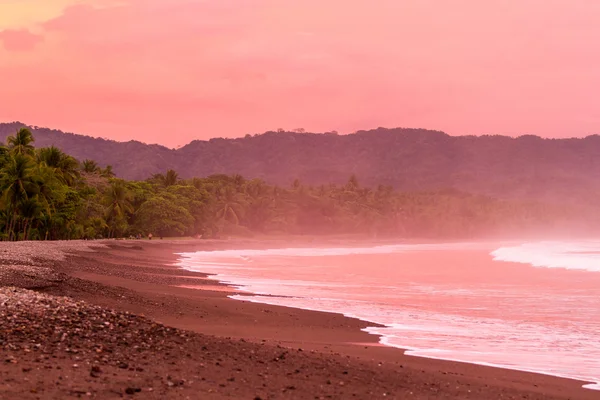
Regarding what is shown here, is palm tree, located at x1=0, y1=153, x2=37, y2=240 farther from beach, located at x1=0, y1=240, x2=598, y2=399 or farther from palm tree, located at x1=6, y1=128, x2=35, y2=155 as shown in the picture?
beach, located at x1=0, y1=240, x2=598, y2=399

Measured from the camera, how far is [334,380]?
10.6 m

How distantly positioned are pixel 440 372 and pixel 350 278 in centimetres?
2477

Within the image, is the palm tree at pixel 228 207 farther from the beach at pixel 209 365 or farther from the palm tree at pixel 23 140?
the beach at pixel 209 365

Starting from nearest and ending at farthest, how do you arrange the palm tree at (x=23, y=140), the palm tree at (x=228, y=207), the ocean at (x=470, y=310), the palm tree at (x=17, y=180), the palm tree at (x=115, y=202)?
the ocean at (x=470, y=310) → the palm tree at (x=17, y=180) → the palm tree at (x=23, y=140) → the palm tree at (x=115, y=202) → the palm tree at (x=228, y=207)

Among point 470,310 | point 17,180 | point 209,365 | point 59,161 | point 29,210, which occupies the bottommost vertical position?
point 470,310

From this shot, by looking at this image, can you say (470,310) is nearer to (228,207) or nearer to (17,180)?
(17,180)

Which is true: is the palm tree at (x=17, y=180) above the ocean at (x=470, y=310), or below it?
above

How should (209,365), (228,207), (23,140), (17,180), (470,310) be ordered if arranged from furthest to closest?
(228,207) → (23,140) → (17,180) → (470,310) → (209,365)

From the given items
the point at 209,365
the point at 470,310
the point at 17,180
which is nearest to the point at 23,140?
the point at 17,180

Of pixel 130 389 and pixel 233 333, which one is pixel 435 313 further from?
pixel 130 389

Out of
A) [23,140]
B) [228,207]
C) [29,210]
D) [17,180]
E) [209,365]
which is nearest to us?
[209,365]

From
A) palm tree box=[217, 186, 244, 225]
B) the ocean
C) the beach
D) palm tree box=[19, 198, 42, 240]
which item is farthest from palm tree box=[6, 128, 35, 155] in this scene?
palm tree box=[217, 186, 244, 225]

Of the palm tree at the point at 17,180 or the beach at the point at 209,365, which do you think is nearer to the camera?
the beach at the point at 209,365

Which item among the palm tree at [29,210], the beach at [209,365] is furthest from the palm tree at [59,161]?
the beach at [209,365]
